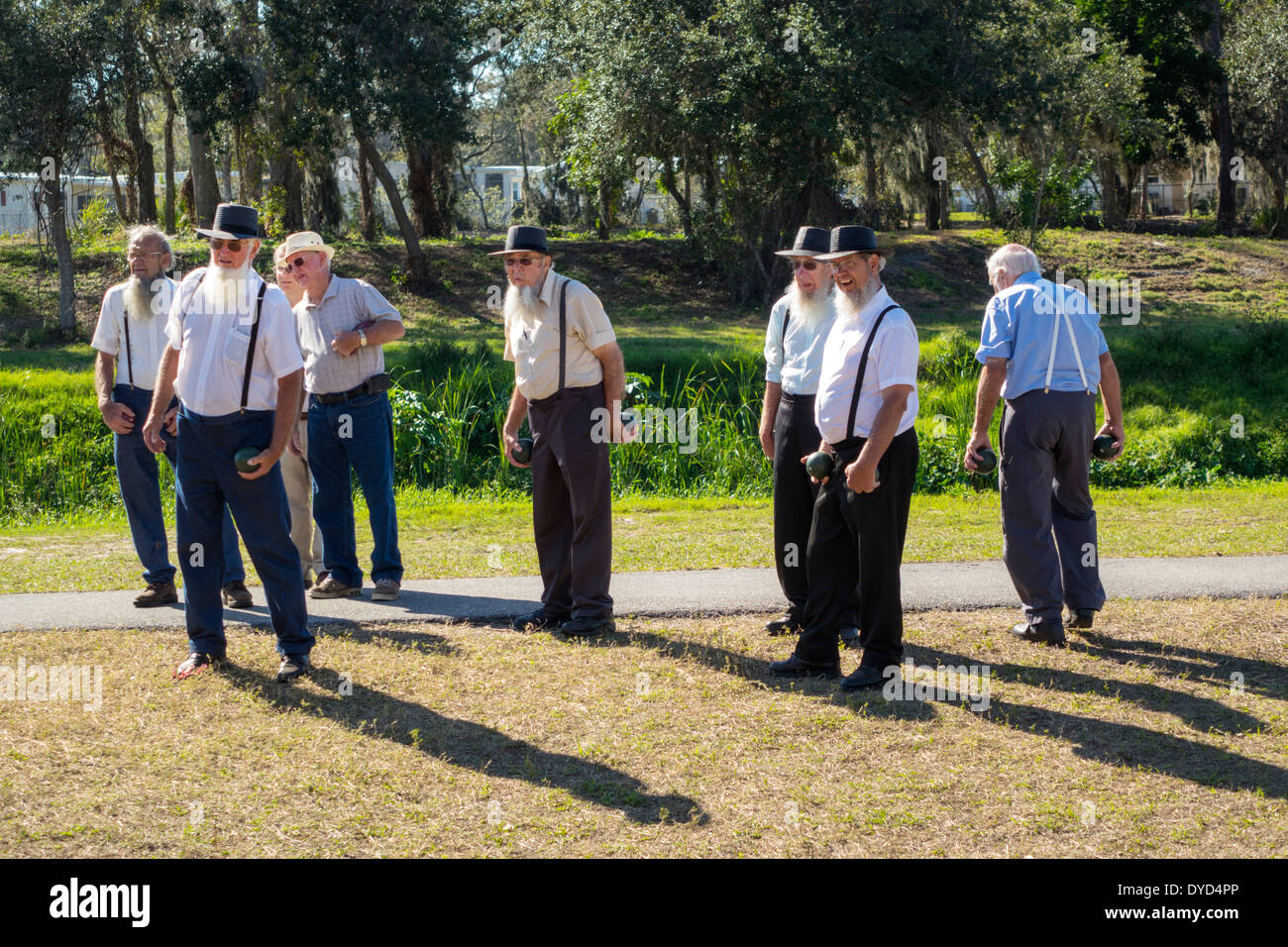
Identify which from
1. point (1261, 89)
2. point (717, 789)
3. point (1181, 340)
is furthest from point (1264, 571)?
point (1261, 89)

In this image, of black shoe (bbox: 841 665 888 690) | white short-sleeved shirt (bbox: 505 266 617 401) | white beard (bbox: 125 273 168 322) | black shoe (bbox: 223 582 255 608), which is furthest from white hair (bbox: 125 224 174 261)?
black shoe (bbox: 841 665 888 690)

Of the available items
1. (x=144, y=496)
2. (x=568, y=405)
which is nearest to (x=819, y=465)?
(x=568, y=405)

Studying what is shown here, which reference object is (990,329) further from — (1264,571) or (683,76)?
(683,76)

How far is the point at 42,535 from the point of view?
11289 mm

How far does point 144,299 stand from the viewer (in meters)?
7.55

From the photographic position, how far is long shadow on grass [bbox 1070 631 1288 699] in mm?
6387

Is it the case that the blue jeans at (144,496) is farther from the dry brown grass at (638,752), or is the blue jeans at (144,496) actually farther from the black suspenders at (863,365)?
the black suspenders at (863,365)

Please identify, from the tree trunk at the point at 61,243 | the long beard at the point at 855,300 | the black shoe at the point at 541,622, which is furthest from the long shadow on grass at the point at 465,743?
the tree trunk at the point at 61,243

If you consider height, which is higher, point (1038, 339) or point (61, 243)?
point (61, 243)

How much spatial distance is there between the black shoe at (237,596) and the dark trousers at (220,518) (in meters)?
1.36

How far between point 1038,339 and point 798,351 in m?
1.32

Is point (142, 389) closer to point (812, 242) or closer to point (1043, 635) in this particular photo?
point (812, 242)

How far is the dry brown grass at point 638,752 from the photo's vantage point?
4582 mm

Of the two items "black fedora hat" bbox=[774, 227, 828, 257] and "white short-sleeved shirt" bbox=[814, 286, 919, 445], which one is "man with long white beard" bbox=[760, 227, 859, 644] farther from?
"white short-sleeved shirt" bbox=[814, 286, 919, 445]
